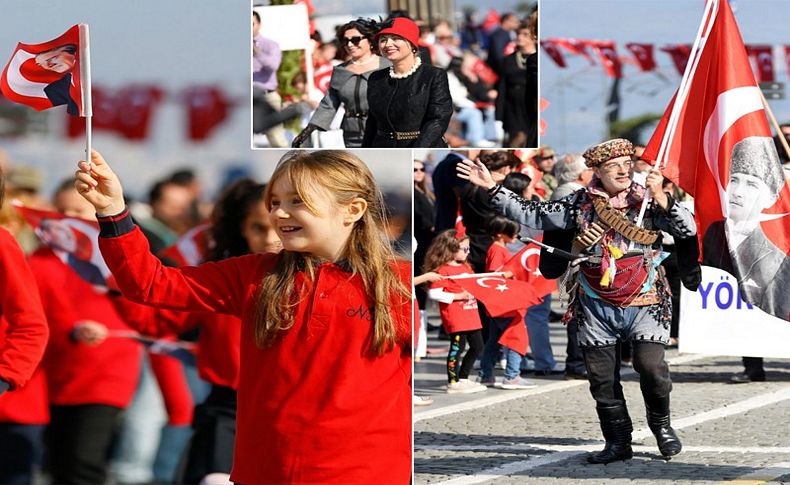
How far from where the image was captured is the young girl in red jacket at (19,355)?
6.02 metres

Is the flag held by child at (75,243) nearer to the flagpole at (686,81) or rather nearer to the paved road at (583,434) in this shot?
the paved road at (583,434)

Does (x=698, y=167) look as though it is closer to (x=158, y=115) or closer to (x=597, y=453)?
(x=597, y=453)

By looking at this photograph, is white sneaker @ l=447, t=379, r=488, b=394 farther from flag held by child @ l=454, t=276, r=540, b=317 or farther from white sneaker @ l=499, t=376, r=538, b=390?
flag held by child @ l=454, t=276, r=540, b=317

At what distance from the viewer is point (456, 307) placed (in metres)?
11.4

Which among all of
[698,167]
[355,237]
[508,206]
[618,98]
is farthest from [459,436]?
[618,98]

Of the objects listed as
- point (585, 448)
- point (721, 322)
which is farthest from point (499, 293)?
point (585, 448)

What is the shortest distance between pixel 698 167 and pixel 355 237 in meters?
3.39

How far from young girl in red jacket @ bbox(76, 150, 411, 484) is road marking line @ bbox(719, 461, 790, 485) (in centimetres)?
316

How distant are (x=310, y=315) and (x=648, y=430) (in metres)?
5.19

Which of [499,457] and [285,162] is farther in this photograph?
[499,457]

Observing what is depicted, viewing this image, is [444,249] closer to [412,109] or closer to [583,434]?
[583,434]

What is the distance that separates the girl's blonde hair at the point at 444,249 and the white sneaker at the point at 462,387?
88 cm

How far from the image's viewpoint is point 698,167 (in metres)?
7.69

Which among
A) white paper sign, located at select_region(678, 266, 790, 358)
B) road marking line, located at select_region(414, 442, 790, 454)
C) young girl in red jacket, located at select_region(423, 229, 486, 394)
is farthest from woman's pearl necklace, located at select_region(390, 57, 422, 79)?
young girl in red jacket, located at select_region(423, 229, 486, 394)
